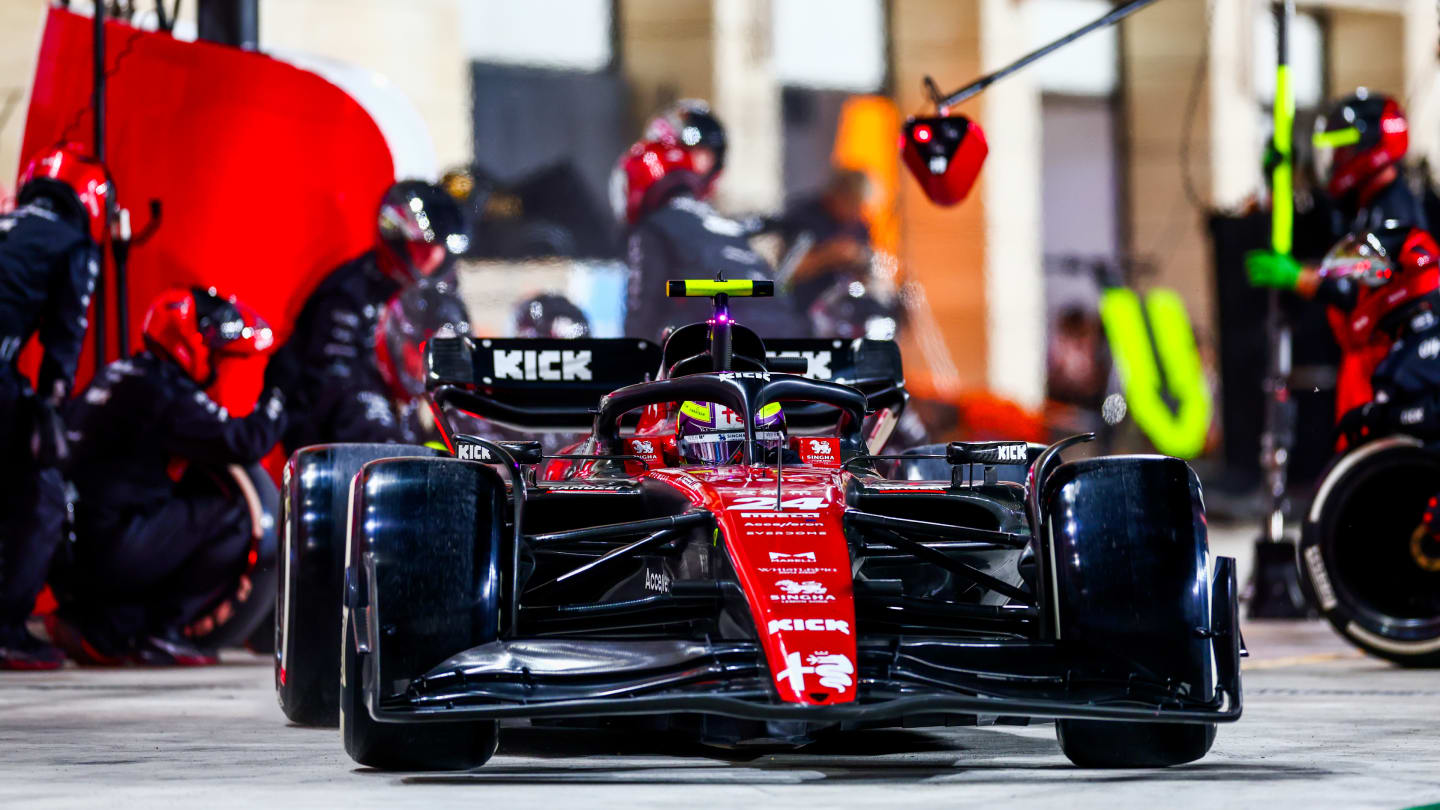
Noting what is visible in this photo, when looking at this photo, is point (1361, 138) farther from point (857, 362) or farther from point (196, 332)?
point (196, 332)

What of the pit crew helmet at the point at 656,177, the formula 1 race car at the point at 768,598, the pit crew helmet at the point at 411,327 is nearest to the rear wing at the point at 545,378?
the formula 1 race car at the point at 768,598

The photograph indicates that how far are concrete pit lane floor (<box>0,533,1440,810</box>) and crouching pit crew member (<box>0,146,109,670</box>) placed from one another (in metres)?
1.44

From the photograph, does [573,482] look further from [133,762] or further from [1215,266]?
[1215,266]

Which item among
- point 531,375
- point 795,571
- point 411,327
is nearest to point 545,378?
point 531,375

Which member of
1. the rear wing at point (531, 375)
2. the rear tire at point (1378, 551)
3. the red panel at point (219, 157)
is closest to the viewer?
the rear wing at point (531, 375)

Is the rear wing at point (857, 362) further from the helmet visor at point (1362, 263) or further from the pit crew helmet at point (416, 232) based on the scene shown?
the pit crew helmet at point (416, 232)

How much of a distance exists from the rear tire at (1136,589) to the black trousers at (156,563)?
15.6 feet

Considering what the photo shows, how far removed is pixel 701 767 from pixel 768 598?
0.70m

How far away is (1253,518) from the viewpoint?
17.9m

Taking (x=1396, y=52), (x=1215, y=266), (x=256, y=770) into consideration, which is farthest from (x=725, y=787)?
(x=1396, y=52)

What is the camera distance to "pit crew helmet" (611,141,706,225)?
11.2 m

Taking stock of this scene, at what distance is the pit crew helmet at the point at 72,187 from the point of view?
8.86 metres

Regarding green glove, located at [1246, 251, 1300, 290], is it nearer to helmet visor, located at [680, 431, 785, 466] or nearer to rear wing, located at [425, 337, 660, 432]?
rear wing, located at [425, 337, 660, 432]

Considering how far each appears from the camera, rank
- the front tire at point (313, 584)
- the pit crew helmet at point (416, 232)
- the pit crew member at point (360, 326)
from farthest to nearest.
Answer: the pit crew helmet at point (416, 232)
the pit crew member at point (360, 326)
the front tire at point (313, 584)
